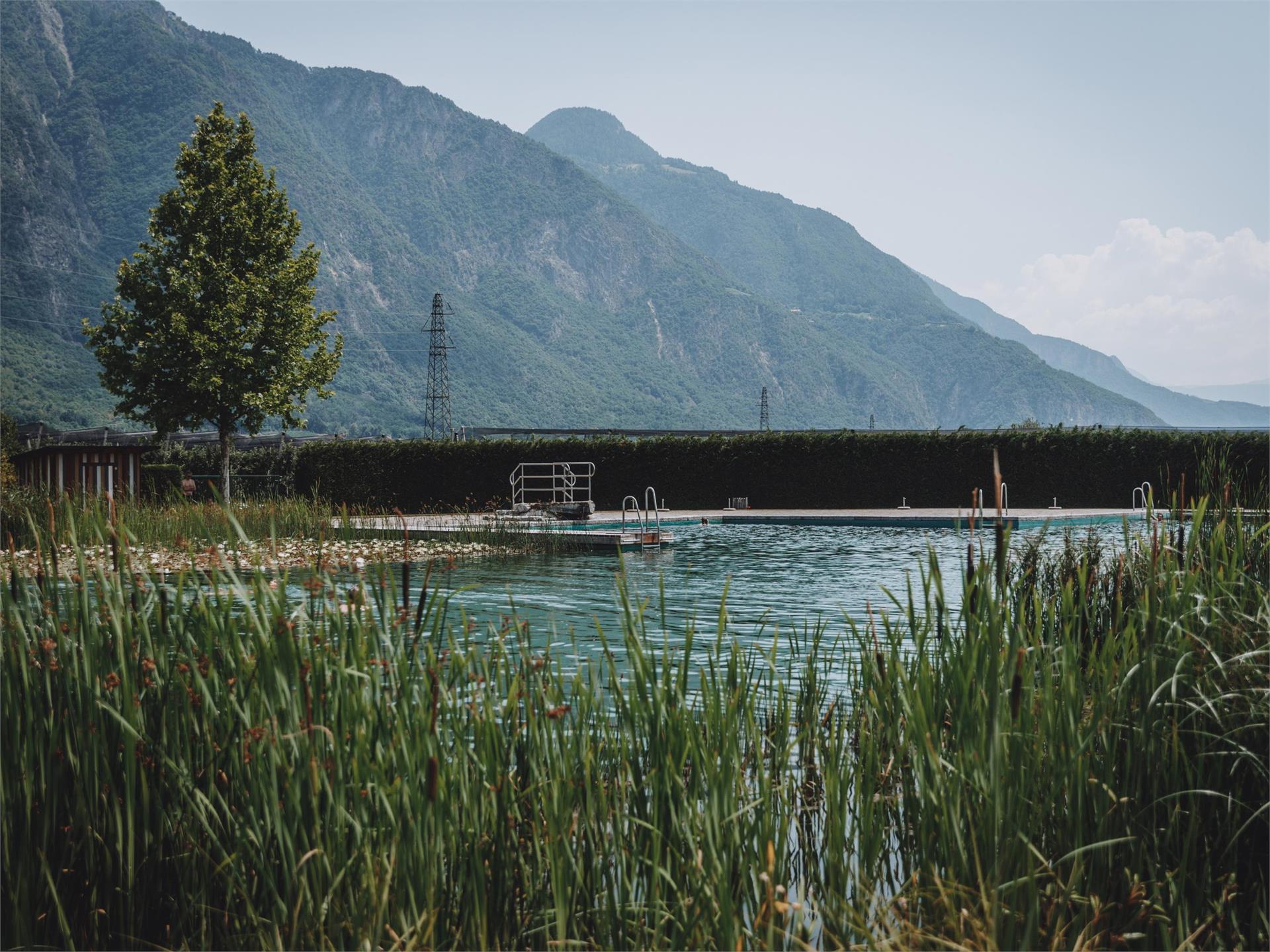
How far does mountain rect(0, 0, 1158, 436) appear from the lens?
104m

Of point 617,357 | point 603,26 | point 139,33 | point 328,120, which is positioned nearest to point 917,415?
point 617,357

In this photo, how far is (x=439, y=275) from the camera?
13675cm

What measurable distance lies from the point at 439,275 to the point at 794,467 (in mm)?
116791

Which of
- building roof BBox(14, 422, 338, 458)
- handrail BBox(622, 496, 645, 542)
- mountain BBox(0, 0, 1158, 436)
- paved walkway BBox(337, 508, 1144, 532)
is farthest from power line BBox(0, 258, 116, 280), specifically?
paved walkway BBox(337, 508, 1144, 532)

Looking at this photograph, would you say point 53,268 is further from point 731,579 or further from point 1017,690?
point 1017,690

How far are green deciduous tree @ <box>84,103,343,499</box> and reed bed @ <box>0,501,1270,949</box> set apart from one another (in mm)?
20918

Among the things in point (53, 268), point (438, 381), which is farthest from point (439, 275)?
point (53, 268)

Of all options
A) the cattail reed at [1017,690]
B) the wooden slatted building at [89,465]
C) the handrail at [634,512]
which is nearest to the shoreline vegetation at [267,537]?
the handrail at [634,512]

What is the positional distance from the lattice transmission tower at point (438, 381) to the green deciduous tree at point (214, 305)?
40.7 ft

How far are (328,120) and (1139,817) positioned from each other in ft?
598

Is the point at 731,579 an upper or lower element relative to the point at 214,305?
lower

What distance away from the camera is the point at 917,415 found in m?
160

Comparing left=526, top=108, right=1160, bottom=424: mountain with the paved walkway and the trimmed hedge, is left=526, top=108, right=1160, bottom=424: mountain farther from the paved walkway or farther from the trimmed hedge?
the paved walkway

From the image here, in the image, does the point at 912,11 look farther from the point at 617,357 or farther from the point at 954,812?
the point at 617,357
